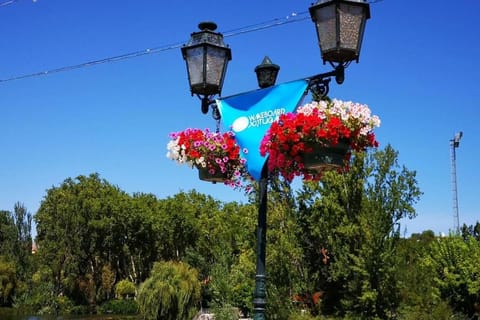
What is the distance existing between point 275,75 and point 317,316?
923 cm

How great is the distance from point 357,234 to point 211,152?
346 inches

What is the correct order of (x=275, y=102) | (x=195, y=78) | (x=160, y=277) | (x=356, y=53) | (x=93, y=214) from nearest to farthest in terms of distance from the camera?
(x=356, y=53) < (x=275, y=102) < (x=195, y=78) < (x=160, y=277) < (x=93, y=214)

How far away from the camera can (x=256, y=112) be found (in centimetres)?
449

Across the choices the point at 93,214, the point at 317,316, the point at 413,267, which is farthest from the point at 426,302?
the point at 93,214

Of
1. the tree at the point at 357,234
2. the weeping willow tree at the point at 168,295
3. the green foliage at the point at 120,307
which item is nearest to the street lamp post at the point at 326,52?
the tree at the point at 357,234

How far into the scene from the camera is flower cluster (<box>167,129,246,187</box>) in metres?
4.74

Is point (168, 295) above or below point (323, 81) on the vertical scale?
below

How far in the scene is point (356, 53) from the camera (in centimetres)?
409

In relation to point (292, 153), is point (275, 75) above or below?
above

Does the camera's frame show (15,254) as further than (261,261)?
Yes

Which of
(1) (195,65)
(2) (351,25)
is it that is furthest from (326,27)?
(1) (195,65)

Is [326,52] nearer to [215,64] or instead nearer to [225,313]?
[215,64]

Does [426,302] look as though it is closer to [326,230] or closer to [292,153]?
[326,230]

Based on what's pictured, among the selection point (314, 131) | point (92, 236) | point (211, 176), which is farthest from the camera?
point (92, 236)
